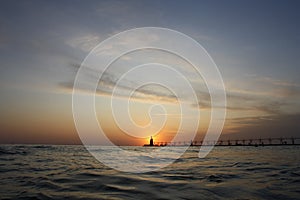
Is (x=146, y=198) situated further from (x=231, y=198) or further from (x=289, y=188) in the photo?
(x=289, y=188)

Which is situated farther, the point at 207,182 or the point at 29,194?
the point at 207,182

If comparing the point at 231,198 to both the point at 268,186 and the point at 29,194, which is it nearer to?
the point at 268,186

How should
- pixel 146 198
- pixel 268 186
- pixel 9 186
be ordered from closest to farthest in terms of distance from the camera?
1. pixel 146 198
2. pixel 9 186
3. pixel 268 186

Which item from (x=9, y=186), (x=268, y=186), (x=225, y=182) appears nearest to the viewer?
(x=9, y=186)

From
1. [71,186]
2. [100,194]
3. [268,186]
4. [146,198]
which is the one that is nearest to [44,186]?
[71,186]

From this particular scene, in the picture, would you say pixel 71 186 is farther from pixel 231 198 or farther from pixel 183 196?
pixel 231 198

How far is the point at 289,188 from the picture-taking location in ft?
31.1

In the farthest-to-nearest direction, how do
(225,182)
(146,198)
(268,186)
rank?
(225,182), (268,186), (146,198)

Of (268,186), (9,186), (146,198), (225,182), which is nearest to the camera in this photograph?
(146,198)

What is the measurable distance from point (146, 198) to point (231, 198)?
9.62 feet

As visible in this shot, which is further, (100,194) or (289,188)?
(289,188)

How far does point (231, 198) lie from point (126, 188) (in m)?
4.06

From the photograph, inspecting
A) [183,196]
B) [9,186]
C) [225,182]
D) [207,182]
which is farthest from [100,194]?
[225,182]

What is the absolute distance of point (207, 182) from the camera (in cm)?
1112
